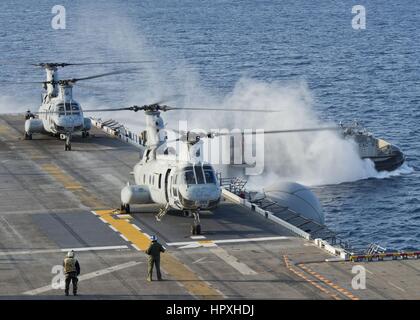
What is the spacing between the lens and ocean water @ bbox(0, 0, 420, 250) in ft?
280

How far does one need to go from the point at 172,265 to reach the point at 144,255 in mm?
2187

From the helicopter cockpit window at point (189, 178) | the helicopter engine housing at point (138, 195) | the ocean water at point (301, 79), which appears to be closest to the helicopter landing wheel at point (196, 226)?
the helicopter cockpit window at point (189, 178)

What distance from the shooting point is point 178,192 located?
5644 cm

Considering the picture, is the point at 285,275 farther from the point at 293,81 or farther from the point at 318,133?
the point at 293,81

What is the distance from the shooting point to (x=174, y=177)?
57031mm

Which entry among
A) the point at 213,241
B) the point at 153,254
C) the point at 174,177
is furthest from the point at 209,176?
the point at 153,254

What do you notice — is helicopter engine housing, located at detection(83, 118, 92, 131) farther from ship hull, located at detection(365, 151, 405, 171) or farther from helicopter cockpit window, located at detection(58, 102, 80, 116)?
ship hull, located at detection(365, 151, 405, 171)

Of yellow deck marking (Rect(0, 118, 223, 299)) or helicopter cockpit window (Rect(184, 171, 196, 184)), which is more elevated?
helicopter cockpit window (Rect(184, 171, 196, 184))

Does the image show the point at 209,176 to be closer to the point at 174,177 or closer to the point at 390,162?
the point at 174,177

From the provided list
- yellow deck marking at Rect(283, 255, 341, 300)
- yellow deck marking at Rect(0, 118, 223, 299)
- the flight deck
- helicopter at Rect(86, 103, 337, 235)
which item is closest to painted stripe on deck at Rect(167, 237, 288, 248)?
the flight deck

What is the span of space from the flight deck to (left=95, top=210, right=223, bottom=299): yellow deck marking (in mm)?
43

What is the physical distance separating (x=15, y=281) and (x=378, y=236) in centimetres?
3287

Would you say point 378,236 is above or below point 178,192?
below

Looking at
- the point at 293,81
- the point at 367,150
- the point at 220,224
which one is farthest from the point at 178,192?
the point at 293,81
